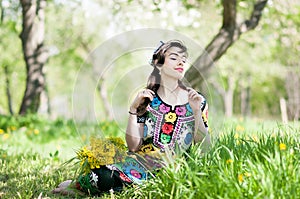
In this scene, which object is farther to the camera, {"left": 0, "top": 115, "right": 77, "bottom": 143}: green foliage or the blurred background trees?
{"left": 0, "top": 115, "right": 77, "bottom": 143}: green foliage

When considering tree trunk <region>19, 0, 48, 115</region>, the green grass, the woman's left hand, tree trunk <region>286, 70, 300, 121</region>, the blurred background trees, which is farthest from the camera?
tree trunk <region>286, 70, 300, 121</region>

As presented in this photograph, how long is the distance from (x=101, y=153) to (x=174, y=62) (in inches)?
33.6

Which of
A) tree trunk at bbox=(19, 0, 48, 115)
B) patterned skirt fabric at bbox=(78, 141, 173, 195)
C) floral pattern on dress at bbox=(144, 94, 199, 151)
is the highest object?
tree trunk at bbox=(19, 0, 48, 115)

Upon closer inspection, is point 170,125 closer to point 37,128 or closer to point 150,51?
point 150,51

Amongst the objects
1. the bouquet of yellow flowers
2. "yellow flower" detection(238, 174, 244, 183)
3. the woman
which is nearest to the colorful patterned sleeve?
the woman

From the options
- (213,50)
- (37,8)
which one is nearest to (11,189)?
(213,50)

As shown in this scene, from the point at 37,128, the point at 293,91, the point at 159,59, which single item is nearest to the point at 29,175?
the point at 159,59

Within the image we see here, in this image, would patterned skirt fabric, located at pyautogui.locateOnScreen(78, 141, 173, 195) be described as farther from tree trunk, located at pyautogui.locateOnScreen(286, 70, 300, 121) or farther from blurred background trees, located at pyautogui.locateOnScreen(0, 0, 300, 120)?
tree trunk, located at pyautogui.locateOnScreen(286, 70, 300, 121)

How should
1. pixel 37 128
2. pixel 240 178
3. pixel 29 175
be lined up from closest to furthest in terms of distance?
pixel 240 178 < pixel 29 175 < pixel 37 128

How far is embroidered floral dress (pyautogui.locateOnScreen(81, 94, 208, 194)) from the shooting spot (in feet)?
10.4

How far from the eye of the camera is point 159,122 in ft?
10.6

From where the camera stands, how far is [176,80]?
125 inches

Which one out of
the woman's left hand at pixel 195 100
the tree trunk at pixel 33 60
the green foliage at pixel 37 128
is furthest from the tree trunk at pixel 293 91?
the woman's left hand at pixel 195 100

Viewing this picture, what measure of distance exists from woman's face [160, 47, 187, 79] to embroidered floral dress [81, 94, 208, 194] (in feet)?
0.82
